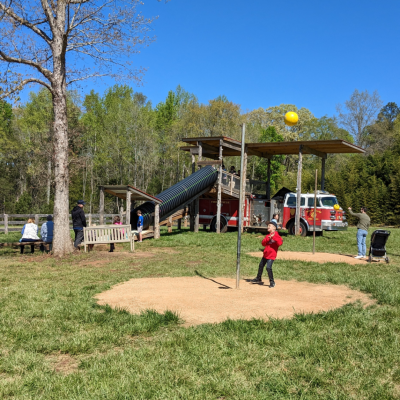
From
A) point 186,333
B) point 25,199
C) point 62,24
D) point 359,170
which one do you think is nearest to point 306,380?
point 186,333

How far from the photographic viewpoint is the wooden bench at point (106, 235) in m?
15.3

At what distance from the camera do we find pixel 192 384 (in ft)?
14.0

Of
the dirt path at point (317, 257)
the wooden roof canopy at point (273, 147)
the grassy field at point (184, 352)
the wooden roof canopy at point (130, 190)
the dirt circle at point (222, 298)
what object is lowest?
the grassy field at point (184, 352)

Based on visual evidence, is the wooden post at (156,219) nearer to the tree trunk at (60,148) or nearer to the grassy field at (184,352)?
the tree trunk at (60,148)

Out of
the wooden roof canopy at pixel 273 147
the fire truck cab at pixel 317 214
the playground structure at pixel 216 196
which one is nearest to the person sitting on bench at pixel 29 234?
the playground structure at pixel 216 196

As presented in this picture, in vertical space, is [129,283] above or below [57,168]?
below

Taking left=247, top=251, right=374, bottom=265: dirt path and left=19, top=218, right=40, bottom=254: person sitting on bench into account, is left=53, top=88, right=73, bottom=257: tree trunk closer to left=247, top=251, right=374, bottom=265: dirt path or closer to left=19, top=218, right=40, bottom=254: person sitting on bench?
left=19, top=218, right=40, bottom=254: person sitting on bench

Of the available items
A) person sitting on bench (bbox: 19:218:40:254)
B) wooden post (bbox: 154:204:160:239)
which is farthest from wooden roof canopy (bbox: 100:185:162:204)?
person sitting on bench (bbox: 19:218:40:254)

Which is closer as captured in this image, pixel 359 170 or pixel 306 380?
pixel 306 380

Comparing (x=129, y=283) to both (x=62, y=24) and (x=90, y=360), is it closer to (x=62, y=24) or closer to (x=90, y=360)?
(x=90, y=360)

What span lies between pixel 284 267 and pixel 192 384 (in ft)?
27.2

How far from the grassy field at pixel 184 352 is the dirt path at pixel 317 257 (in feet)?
16.1

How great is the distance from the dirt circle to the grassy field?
1.31 feet

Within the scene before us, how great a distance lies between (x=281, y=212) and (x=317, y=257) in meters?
9.58
